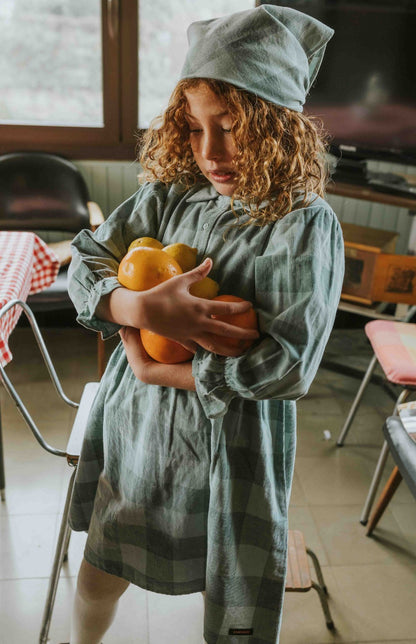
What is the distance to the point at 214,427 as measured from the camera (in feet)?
2.93

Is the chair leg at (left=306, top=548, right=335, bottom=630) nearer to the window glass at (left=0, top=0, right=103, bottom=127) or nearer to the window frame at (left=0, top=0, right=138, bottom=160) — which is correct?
the window frame at (left=0, top=0, right=138, bottom=160)

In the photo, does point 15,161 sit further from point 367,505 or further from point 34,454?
point 367,505

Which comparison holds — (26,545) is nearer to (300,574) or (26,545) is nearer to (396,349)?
(300,574)

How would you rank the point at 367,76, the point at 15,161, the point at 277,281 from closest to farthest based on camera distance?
the point at 277,281
the point at 367,76
the point at 15,161

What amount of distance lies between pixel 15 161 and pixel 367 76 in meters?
1.59

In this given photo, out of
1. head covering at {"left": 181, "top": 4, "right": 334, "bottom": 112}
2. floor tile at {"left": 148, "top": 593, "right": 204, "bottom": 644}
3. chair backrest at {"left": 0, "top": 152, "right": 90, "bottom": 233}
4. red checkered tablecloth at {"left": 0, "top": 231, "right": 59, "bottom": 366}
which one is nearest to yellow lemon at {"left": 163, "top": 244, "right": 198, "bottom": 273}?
head covering at {"left": 181, "top": 4, "right": 334, "bottom": 112}

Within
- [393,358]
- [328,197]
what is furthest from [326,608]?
[328,197]

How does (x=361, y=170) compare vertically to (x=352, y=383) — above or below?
above

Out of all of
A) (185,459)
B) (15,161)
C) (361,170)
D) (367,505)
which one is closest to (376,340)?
(367,505)

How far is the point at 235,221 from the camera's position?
0.87 metres

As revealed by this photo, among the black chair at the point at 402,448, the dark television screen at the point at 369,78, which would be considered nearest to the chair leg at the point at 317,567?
the black chair at the point at 402,448

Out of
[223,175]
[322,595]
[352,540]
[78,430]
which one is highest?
[223,175]

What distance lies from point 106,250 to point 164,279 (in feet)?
0.59

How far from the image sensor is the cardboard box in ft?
7.73
